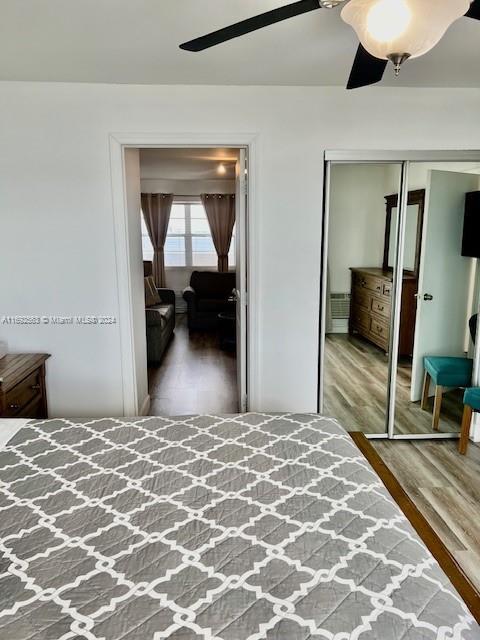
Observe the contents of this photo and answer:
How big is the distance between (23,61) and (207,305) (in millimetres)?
4747

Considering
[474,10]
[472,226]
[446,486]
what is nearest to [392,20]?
[474,10]

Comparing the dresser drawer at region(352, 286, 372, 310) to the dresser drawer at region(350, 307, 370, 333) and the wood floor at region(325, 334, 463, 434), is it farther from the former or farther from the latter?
the wood floor at region(325, 334, 463, 434)

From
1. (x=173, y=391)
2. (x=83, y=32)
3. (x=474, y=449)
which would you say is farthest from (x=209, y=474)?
(x=173, y=391)

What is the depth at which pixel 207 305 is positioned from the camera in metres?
6.95

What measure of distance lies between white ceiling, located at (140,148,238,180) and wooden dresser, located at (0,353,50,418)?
9.11 ft

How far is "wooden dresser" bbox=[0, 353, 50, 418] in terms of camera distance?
2400mm

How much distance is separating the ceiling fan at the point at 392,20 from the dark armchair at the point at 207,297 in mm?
5535

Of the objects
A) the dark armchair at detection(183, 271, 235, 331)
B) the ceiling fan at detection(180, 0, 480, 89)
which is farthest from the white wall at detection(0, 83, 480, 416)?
the dark armchair at detection(183, 271, 235, 331)

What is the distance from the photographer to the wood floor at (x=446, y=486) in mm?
2217

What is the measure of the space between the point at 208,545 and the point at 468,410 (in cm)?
238

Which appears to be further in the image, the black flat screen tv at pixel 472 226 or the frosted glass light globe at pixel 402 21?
the black flat screen tv at pixel 472 226

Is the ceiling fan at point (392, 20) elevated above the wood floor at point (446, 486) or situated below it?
above

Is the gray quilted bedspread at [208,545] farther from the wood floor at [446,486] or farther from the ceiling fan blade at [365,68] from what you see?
the ceiling fan blade at [365,68]

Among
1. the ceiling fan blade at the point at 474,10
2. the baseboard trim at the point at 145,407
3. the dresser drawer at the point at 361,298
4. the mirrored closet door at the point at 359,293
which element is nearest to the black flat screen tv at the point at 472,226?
the mirrored closet door at the point at 359,293
